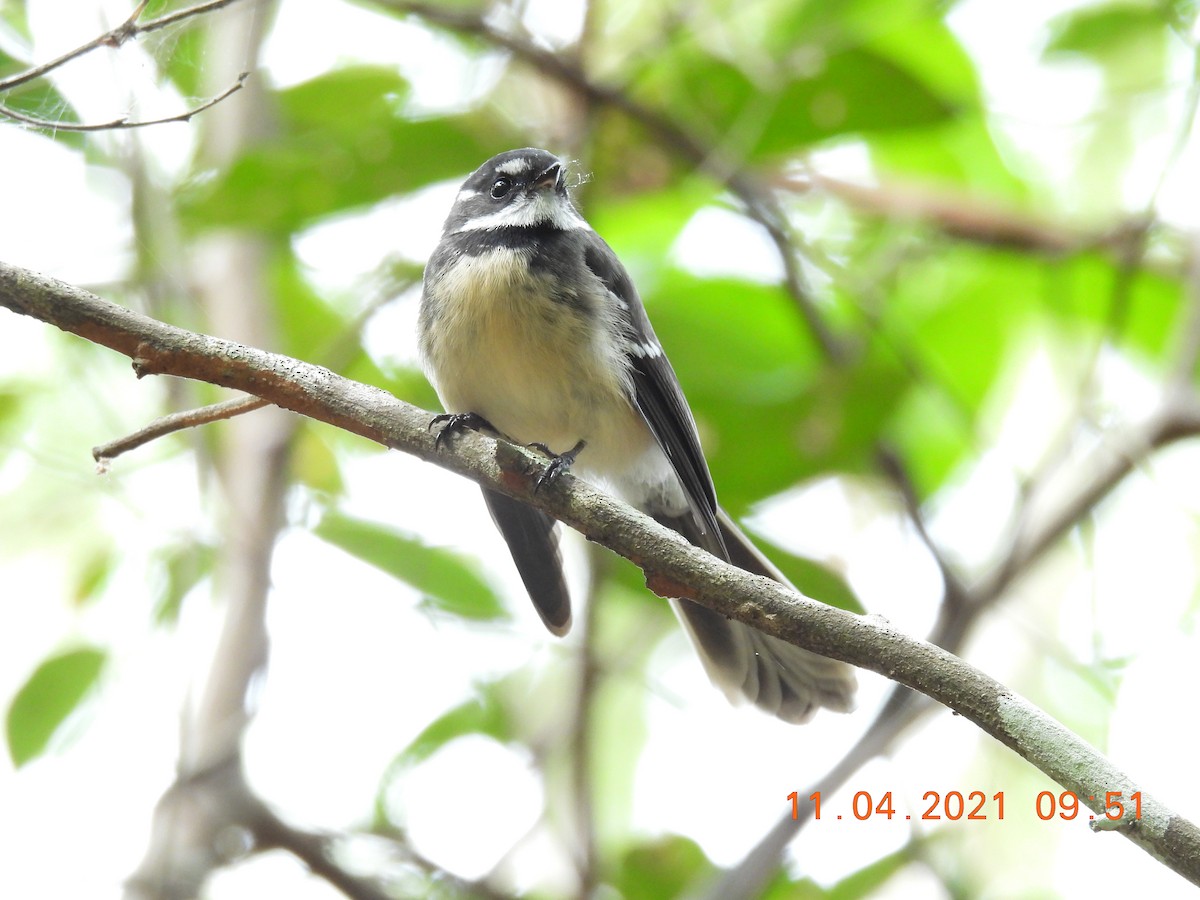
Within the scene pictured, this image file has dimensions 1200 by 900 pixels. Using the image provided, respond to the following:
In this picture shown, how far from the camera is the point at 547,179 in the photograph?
3.31 meters

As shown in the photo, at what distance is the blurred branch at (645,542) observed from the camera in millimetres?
1663

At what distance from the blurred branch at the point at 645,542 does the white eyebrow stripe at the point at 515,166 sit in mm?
1318

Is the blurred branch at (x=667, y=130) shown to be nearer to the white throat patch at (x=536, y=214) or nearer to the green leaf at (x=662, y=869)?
the white throat patch at (x=536, y=214)

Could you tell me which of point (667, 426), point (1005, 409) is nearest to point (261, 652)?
point (667, 426)

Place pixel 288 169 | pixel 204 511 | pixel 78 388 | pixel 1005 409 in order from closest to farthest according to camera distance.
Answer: pixel 288 169 < pixel 204 511 < pixel 78 388 < pixel 1005 409

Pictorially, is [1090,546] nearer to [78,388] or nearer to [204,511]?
[204,511]

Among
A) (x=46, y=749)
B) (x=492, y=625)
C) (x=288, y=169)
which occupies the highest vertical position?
(x=288, y=169)

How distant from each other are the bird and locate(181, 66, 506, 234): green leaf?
0.16 m

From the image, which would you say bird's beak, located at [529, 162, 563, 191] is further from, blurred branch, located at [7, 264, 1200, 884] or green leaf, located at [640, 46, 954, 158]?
blurred branch, located at [7, 264, 1200, 884]

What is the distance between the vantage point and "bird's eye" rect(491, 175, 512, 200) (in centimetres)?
344

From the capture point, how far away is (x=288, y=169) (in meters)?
3.18

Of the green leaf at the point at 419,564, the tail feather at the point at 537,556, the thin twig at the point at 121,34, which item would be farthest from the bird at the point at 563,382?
the thin twig at the point at 121,34

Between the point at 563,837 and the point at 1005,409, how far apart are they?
2.31 meters
